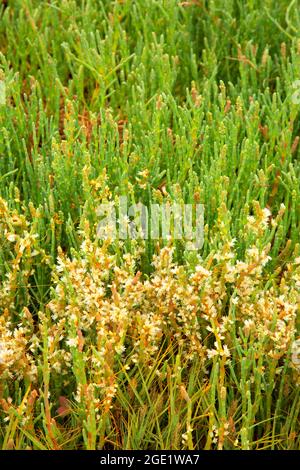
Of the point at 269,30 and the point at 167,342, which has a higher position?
the point at 269,30

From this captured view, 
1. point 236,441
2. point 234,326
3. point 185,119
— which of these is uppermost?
point 185,119

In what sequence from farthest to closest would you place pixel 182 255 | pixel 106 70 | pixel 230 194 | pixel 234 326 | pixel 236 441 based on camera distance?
pixel 106 70, pixel 230 194, pixel 182 255, pixel 234 326, pixel 236 441

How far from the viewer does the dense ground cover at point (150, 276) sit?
2.33m

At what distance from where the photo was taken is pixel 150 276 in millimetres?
2770

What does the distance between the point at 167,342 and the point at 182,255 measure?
0.33 m

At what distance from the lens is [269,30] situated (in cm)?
393

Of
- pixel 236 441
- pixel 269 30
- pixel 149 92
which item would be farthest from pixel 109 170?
pixel 269 30

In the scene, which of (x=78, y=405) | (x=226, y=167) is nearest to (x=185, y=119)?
(x=226, y=167)

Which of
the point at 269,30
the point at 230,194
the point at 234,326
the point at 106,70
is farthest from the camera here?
the point at 269,30

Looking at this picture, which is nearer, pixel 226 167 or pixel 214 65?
pixel 226 167

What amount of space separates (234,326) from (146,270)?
0.47 m

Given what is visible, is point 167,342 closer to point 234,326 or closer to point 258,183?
point 234,326

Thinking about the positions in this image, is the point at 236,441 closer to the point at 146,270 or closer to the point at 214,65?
the point at 146,270

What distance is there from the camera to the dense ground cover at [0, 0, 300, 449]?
7.64 feet
